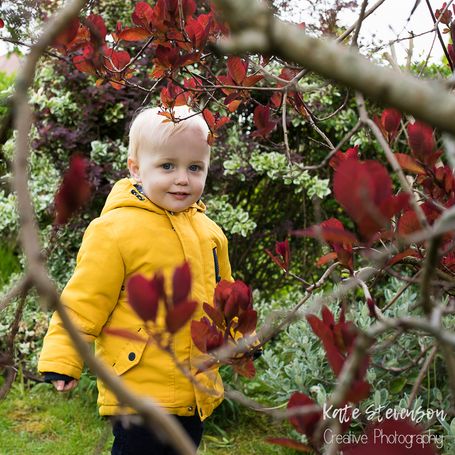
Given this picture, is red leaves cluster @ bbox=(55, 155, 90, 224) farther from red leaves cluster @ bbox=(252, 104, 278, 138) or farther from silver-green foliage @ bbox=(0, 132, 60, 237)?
silver-green foliage @ bbox=(0, 132, 60, 237)

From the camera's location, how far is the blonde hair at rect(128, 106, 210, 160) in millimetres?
2262

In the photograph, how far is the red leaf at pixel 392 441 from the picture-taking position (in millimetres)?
673

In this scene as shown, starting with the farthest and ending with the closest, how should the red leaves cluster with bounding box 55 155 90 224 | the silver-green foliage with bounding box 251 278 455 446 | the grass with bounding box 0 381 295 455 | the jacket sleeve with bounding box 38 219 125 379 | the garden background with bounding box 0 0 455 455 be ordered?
the grass with bounding box 0 381 295 455
the garden background with bounding box 0 0 455 455
the silver-green foliage with bounding box 251 278 455 446
the jacket sleeve with bounding box 38 219 125 379
the red leaves cluster with bounding box 55 155 90 224

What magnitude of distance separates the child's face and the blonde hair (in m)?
0.02

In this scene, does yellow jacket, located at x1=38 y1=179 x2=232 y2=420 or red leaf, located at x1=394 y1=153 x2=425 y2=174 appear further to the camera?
yellow jacket, located at x1=38 y1=179 x2=232 y2=420

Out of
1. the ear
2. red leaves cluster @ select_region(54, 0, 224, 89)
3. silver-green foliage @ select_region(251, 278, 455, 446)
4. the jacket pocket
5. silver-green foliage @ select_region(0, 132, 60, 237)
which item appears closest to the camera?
red leaves cluster @ select_region(54, 0, 224, 89)

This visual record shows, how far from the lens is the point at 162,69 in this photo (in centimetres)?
181

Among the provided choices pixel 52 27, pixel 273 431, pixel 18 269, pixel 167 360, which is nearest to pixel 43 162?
pixel 18 269

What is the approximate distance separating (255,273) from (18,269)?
1.91m

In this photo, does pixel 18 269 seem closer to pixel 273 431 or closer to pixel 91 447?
pixel 91 447

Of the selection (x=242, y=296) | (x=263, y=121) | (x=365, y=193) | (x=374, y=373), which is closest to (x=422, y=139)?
(x=365, y=193)

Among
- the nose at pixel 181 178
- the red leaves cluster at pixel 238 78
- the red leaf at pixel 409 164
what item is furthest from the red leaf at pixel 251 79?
the red leaf at pixel 409 164

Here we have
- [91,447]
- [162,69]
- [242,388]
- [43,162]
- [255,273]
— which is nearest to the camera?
[162,69]

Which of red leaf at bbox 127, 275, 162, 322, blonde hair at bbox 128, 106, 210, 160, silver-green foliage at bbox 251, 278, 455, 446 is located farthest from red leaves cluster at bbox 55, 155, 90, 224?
silver-green foliage at bbox 251, 278, 455, 446
